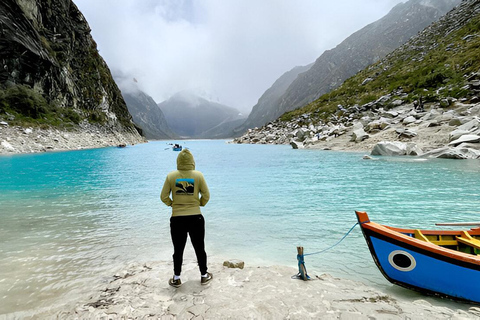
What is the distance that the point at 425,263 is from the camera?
446 centimetres

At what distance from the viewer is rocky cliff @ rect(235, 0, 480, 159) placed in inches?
1216

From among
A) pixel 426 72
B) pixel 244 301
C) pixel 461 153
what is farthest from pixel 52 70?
pixel 426 72

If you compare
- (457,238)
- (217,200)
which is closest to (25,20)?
(217,200)

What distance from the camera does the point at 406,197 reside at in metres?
12.7

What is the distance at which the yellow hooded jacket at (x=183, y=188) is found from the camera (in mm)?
4531

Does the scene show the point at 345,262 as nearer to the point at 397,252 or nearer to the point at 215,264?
the point at 397,252

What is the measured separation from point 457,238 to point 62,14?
362 ft

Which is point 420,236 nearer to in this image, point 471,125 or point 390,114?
point 471,125

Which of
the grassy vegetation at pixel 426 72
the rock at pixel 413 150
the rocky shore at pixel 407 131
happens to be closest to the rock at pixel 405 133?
the rocky shore at pixel 407 131

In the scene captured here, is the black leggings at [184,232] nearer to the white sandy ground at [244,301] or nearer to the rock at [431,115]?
the white sandy ground at [244,301]

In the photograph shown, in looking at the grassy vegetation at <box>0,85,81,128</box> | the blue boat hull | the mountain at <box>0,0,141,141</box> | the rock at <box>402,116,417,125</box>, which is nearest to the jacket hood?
the blue boat hull

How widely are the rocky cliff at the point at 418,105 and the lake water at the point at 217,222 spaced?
14429 millimetres

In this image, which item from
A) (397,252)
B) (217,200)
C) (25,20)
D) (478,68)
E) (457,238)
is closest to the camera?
(397,252)

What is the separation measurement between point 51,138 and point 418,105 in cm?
7584
